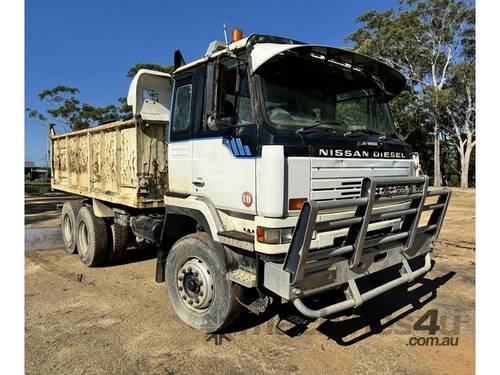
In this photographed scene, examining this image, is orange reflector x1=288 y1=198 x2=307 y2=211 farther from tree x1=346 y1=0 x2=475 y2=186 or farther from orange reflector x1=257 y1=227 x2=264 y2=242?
tree x1=346 y1=0 x2=475 y2=186

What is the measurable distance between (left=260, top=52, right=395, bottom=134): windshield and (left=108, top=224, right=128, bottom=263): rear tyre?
4.04 meters

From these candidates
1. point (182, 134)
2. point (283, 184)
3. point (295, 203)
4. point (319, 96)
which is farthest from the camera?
point (182, 134)

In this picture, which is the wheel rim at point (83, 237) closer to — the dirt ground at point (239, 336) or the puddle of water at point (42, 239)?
the dirt ground at point (239, 336)

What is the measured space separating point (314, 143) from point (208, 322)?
7.01 ft

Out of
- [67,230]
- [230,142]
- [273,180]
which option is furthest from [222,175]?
[67,230]

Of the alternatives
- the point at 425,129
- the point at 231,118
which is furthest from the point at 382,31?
the point at 231,118

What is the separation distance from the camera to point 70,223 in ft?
25.3

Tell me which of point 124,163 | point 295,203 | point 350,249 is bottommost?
point 350,249

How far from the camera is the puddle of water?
859cm

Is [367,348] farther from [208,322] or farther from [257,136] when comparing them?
[257,136]

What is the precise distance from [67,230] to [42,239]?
2234 mm

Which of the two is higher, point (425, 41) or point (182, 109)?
point (425, 41)

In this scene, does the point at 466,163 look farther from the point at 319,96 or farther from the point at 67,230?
the point at 319,96

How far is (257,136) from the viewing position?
11.2 ft
